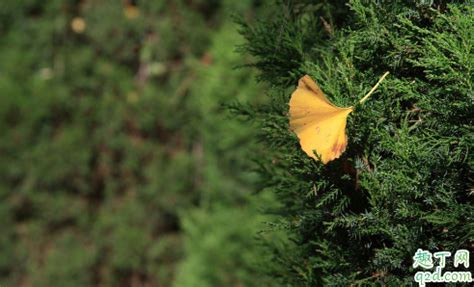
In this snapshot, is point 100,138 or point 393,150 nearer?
point 393,150

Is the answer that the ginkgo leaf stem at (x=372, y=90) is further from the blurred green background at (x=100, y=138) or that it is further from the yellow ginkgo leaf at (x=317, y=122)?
the blurred green background at (x=100, y=138)

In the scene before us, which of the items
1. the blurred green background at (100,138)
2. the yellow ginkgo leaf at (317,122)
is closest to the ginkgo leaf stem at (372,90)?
the yellow ginkgo leaf at (317,122)

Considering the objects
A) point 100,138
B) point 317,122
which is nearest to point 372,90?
point 317,122

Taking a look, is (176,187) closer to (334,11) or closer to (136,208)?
(136,208)

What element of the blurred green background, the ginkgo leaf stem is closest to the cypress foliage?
the ginkgo leaf stem

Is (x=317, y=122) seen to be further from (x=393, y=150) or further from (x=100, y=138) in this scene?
(x=100, y=138)

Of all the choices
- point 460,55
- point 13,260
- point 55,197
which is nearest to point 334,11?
point 460,55

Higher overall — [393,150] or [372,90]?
[372,90]
